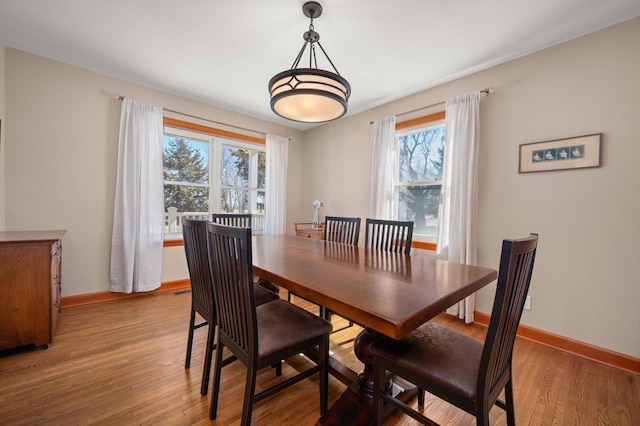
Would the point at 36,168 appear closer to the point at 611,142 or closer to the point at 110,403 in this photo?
the point at 110,403

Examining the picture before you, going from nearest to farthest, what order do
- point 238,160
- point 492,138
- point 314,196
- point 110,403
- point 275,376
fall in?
1. point 110,403
2. point 275,376
3. point 492,138
4. point 238,160
5. point 314,196

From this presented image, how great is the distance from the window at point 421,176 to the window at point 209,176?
2171 mm

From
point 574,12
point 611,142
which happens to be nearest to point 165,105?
point 574,12

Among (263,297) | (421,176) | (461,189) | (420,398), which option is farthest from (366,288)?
(421,176)

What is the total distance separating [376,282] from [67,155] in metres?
3.34

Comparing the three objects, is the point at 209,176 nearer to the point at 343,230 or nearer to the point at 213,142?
the point at 213,142

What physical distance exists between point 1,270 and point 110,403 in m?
1.30

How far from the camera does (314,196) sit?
4.49 meters

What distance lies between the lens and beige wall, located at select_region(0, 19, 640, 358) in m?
1.91

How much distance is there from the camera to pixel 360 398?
144 cm

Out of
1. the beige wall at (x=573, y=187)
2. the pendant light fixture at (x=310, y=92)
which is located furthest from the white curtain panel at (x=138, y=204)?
the beige wall at (x=573, y=187)

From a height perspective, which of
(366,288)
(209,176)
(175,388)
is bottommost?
(175,388)

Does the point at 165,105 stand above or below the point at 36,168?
above

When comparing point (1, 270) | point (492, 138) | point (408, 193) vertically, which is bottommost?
point (1, 270)
